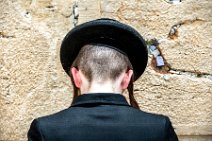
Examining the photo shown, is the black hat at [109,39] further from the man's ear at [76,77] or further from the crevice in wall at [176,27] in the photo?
the crevice in wall at [176,27]

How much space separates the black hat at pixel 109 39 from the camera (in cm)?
205

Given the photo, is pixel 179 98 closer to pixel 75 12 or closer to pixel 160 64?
pixel 160 64

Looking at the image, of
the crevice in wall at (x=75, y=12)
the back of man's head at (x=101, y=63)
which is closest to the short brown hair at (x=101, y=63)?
the back of man's head at (x=101, y=63)

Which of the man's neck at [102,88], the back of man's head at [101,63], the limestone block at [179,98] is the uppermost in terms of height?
the back of man's head at [101,63]

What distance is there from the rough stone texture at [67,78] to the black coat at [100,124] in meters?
0.86

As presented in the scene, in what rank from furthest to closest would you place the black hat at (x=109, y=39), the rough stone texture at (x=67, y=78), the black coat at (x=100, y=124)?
the rough stone texture at (x=67, y=78), the black hat at (x=109, y=39), the black coat at (x=100, y=124)

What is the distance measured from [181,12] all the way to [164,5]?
9cm

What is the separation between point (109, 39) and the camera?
204 cm

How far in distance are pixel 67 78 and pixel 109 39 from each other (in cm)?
82

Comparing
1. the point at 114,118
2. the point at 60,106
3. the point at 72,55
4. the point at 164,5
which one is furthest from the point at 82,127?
the point at 164,5

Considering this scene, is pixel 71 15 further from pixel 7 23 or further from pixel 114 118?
pixel 114 118

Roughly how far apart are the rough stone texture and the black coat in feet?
2.82

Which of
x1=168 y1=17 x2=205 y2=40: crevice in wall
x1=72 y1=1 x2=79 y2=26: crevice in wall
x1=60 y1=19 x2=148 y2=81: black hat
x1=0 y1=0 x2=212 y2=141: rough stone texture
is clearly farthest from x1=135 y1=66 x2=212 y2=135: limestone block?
x1=60 y1=19 x2=148 y2=81: black hat

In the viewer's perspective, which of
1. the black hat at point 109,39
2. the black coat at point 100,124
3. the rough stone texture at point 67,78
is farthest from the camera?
the rough stone texture at point 67,78
